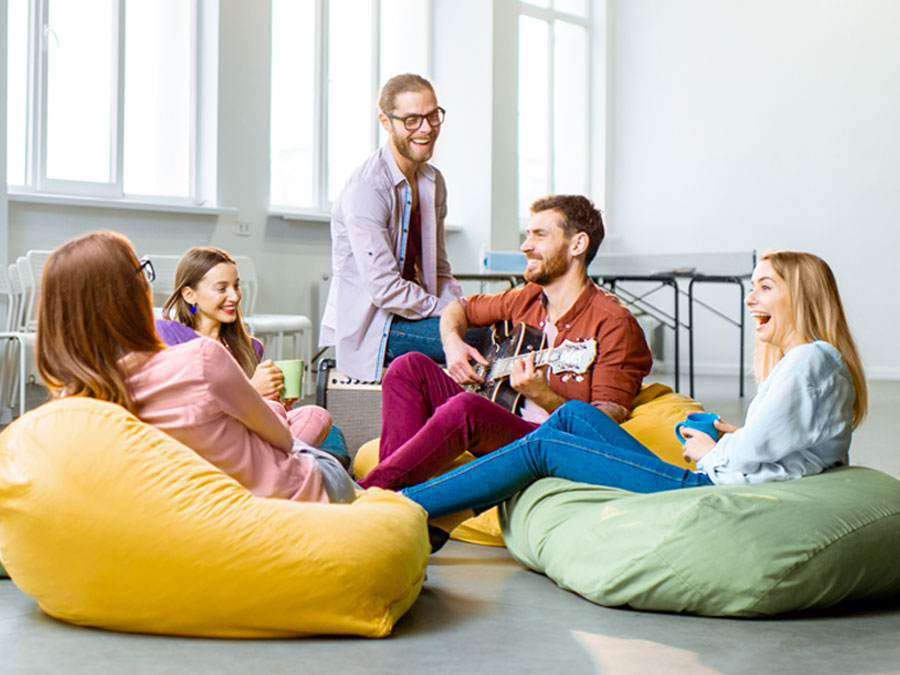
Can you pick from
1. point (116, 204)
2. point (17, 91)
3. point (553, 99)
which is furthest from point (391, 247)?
point (553, 99)

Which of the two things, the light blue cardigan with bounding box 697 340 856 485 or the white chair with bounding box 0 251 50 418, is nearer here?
the light blue cardigan with bounding box 697 340 856 485

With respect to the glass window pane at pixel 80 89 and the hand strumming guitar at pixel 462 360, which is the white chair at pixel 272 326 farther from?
the hand strumming guitar at pixel 462 360

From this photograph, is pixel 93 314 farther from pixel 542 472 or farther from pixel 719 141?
pixel 719 141

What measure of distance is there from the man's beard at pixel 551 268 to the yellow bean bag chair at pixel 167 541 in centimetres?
151

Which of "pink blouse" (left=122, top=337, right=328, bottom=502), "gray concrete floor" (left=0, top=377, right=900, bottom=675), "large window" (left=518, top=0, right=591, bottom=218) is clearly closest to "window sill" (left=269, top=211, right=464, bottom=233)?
"large window" (left=518, top=0, right=591, bottom=218)

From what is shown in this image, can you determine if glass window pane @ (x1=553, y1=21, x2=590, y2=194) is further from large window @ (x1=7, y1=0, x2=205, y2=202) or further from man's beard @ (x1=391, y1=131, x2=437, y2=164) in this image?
man's beard @ (x1=391, y1=131, x2=437, y2=164)

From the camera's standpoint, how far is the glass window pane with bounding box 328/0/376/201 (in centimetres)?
797

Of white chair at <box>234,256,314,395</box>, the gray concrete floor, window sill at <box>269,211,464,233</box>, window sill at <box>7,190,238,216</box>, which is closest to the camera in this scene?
the gray concrete floor

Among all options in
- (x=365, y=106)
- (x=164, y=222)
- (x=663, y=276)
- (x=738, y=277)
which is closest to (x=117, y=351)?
(x=164, y=222)

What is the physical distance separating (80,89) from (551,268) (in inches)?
158

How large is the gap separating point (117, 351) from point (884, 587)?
1.63 meters

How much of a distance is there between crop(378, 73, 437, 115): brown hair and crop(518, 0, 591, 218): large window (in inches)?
234

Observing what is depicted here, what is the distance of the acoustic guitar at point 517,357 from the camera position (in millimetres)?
3176

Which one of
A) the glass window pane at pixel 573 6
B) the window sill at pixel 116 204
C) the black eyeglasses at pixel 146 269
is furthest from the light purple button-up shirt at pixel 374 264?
the glass window pane at pixel 573 6
